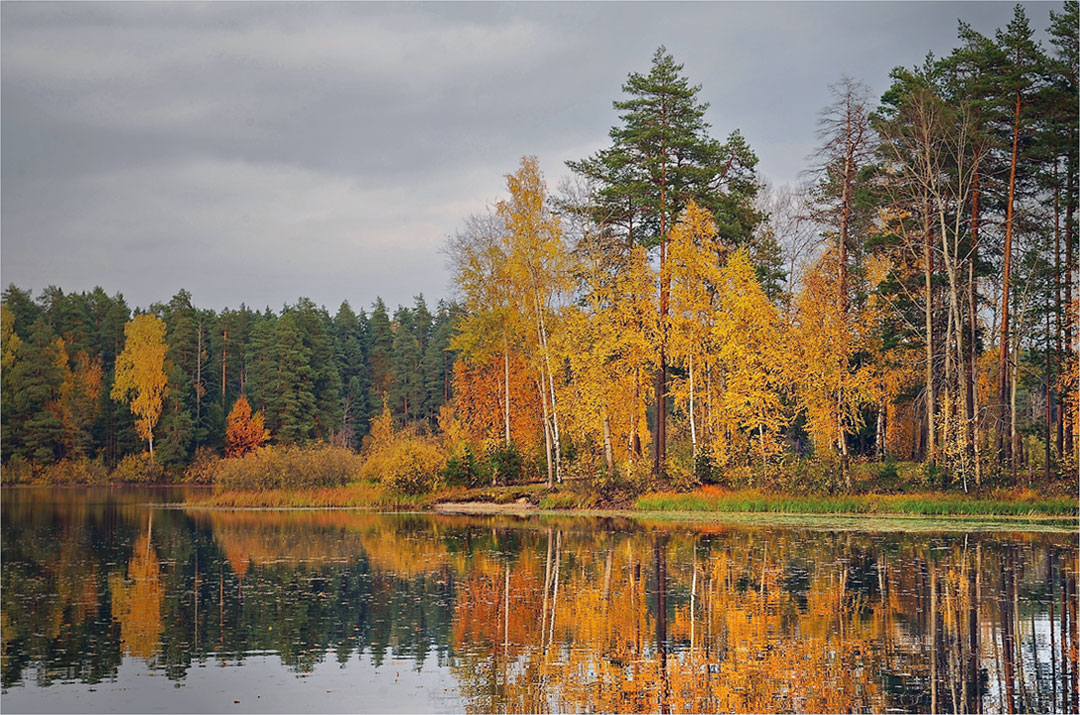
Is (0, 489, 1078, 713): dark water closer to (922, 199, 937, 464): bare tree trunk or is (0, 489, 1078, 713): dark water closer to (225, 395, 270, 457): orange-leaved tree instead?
(922, 199, 937, 464): bare tree trunk

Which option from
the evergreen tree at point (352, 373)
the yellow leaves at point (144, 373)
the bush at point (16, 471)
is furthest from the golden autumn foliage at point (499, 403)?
the evergreen tree at point (352, 373)

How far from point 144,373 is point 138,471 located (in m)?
7.34

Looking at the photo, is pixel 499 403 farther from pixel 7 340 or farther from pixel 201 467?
pixel 7 340

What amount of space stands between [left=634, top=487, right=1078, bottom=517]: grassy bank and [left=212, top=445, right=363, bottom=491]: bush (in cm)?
1590

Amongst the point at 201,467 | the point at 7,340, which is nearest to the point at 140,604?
the point at 201,467

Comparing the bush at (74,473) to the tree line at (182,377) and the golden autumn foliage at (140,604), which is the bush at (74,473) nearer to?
the tree line at (182,377)

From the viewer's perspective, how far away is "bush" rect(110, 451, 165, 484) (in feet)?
252

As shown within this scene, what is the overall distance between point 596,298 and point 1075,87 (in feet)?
59.1

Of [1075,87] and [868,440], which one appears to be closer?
[1075,87]

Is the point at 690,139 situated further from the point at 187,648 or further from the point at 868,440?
the point at 187,648

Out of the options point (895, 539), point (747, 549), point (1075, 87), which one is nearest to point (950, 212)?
point (1075, 87)

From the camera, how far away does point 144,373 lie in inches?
3110

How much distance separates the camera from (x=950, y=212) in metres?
39.3

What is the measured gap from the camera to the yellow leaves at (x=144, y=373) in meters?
78.8
